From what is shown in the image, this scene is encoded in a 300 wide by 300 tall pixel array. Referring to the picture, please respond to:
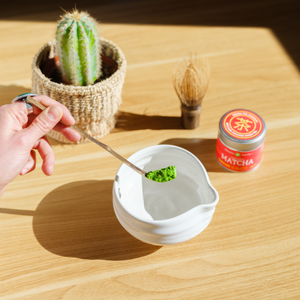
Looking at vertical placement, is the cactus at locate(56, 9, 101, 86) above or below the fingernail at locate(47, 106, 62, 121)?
above

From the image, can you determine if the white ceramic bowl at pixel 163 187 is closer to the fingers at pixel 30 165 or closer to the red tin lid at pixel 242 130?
the red tin lid at pixel 242 130

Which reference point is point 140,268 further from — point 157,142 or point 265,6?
point 265,6

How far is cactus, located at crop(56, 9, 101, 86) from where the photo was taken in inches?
26.1

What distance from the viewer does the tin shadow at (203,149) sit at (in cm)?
73

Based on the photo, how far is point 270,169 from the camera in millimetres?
723

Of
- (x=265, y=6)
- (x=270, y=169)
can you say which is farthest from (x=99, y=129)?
(x=265, y=6)

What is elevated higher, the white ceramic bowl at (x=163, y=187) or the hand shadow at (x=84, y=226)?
the white ceramic bowl at (x=163, y=187)

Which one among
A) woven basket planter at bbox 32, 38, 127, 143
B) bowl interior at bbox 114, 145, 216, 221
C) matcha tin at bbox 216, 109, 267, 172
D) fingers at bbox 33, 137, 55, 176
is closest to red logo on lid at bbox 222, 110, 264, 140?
matcha tin at bbox 216, 109, 267, 172

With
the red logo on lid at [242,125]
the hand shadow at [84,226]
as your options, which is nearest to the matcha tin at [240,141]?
the red logo on lid at [242,125]

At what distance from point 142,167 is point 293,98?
466 millimetres

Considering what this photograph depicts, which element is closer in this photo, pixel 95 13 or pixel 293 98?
pixel 293 98

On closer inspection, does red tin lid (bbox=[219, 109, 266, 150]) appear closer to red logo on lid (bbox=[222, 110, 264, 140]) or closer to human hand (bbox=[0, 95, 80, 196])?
red logo on lid (bbox=[222, 110, 264, 140])

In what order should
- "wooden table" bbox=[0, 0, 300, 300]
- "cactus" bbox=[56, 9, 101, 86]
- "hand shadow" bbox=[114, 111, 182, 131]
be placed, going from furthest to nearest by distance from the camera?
1. "hand shadow" bbox=[114, 111, 182, 131]
2. "cactus" bbox=[56, 9, 101, 86]
3. "wooden table" bbox=[0, 0, 300, 300]

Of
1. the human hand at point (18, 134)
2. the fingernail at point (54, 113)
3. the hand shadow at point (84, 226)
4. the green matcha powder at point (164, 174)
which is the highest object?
the fingernail at point (54, 113)
